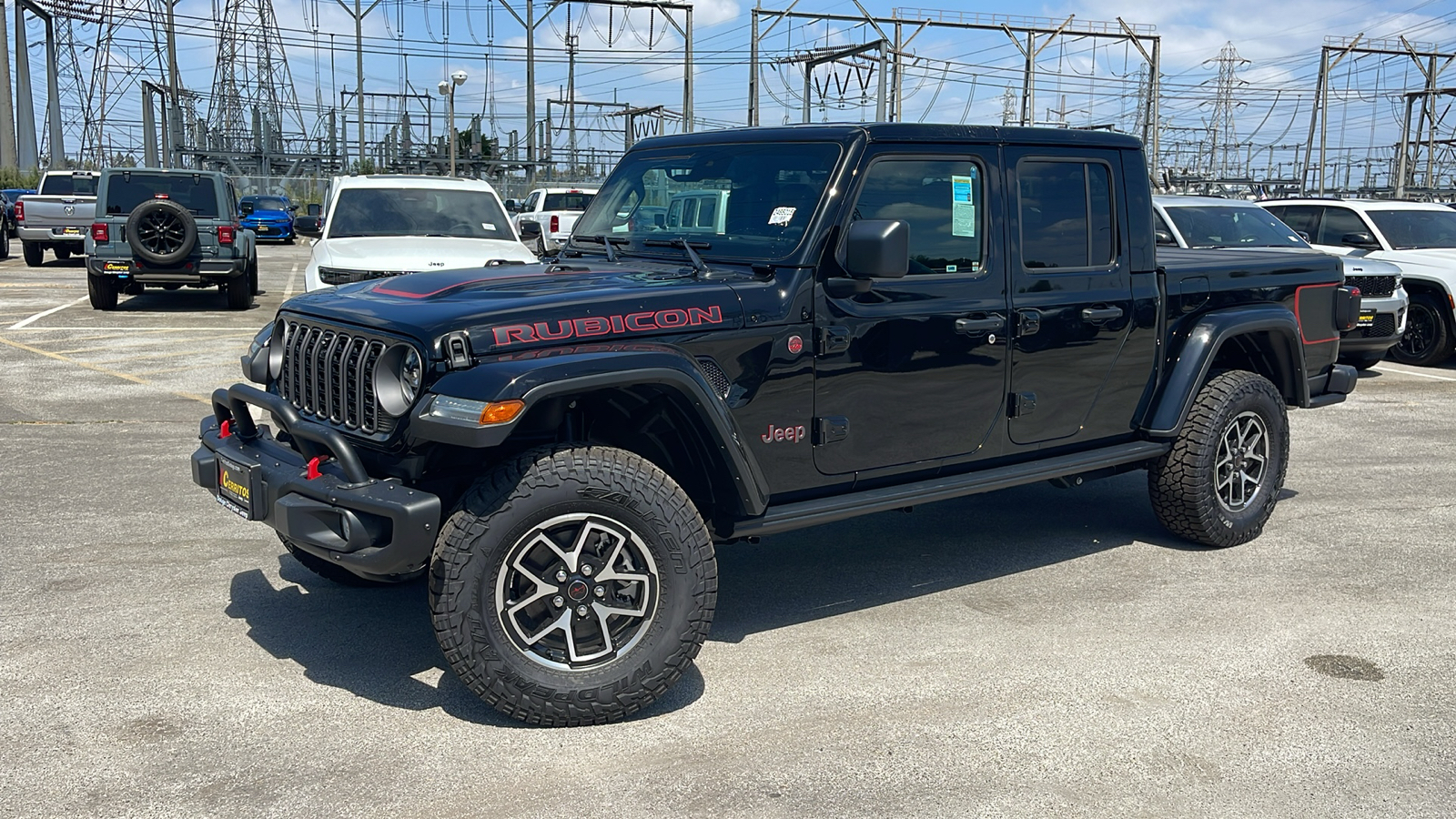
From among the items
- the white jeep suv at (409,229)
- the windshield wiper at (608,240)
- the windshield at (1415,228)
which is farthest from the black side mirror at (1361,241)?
the windshield wiper at (608,240)

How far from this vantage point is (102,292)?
16.6 meters

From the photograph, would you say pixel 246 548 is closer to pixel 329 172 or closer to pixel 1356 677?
pixel 1356 677

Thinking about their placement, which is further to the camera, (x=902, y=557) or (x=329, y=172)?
(x=329, y=172)

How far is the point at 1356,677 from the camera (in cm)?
456

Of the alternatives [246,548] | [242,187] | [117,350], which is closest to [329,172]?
[242,187]

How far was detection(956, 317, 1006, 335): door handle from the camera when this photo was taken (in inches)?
197

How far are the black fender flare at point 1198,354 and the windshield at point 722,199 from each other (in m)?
2.14

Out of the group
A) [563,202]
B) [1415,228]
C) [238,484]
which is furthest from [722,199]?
[563,202]

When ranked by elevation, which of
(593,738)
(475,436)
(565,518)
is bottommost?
(593,738)

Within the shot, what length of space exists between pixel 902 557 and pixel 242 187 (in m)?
42.6

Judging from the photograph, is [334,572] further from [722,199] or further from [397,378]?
[722,199]

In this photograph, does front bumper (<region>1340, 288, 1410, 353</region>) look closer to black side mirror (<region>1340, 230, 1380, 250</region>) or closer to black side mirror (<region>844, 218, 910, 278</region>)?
black side mirror (<region>1340, 230, 1380, 250</region>)

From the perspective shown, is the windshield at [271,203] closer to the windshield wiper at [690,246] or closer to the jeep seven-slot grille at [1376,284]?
the jeep seven-slot grille at [1376,284]

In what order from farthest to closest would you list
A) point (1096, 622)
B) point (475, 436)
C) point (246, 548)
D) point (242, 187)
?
point (242, 187) → point (246, 548) → point (1096, 622) → point (475, 436)
